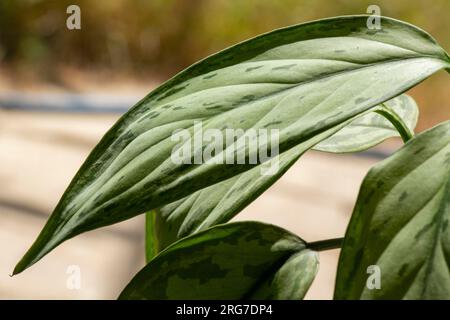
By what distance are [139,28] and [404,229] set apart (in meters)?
2.73

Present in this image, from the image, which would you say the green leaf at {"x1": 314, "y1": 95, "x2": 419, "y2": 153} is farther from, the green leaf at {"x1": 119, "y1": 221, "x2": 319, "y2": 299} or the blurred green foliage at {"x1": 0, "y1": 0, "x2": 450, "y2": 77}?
the blurred green foliage at {"x1": 0, "y1": 0, "x2": 450, "y2": 77}

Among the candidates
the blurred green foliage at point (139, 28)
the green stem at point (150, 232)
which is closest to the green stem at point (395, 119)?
the green stem at point (150, 232)

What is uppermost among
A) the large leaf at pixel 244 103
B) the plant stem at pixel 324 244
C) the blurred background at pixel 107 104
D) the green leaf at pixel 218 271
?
the blurred background at pixel 107 104

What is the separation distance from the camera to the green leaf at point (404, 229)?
1.01 ft

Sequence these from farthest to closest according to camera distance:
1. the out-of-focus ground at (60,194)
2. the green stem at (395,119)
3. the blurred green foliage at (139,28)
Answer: the blurred green foliage at (139,28), the out-of-focus ground at (60,194), the green stem at (395,119)

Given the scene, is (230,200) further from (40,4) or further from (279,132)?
(40,4)

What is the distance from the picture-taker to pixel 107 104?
8.52 feet

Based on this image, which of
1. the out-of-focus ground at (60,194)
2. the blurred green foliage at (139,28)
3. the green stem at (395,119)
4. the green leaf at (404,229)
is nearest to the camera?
the green leaf at (404,229)

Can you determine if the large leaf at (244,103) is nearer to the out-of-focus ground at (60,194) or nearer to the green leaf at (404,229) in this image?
the green leaf at (404,229)

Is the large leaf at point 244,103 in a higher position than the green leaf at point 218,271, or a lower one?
higher

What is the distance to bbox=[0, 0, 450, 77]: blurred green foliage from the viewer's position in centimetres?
285

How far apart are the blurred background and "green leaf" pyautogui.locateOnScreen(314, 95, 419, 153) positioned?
51.3 inches

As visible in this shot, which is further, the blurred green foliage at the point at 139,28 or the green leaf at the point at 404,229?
the blurred green foliage at the point at 139,28

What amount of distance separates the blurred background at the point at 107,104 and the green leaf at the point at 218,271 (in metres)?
1.40
